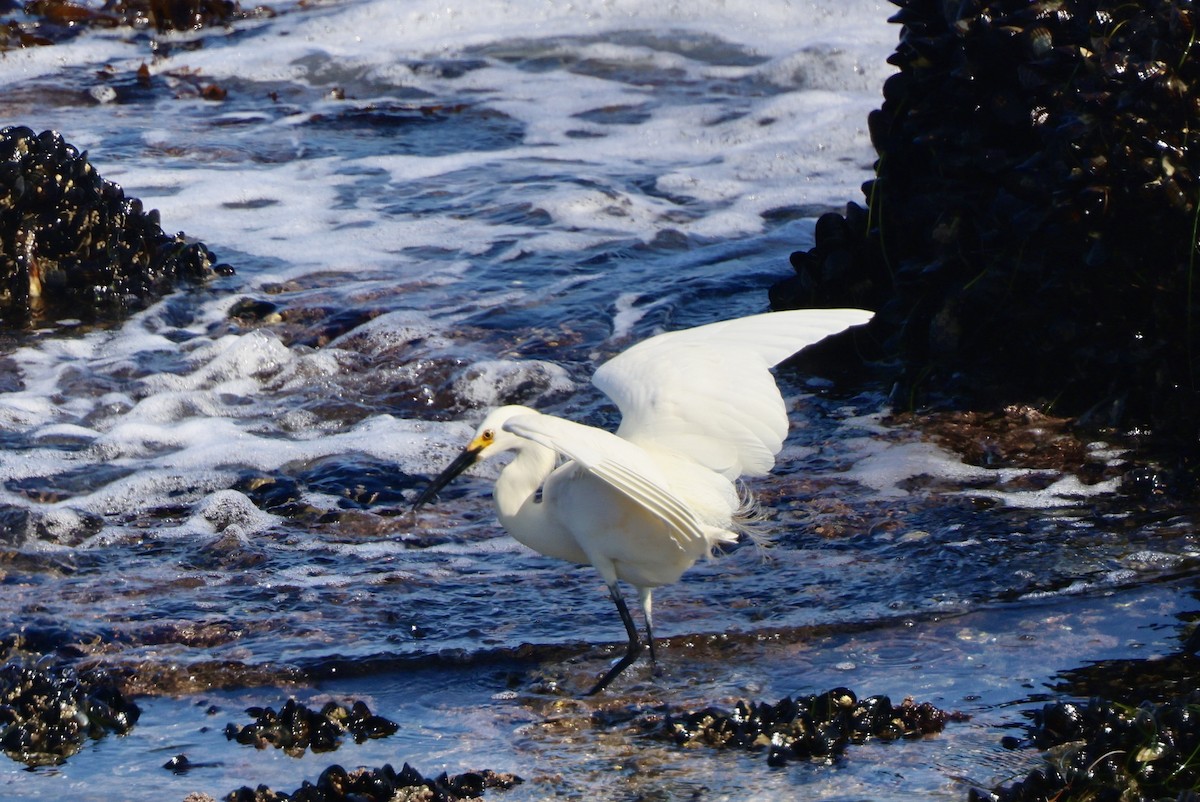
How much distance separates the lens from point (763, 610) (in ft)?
15.5

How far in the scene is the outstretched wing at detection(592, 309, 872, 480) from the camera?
176 inches

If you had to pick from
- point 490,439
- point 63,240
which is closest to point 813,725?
point 490,439

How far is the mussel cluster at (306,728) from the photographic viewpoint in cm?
379

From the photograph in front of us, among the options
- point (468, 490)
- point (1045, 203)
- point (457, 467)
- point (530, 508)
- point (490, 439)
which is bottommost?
point (468, 490)

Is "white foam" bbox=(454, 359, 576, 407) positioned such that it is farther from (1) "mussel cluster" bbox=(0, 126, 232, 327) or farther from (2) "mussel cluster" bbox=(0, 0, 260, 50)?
(2) "mussel cluster" bbox=(0, 0, 260, 50)

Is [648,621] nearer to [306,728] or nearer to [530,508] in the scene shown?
[530,508]

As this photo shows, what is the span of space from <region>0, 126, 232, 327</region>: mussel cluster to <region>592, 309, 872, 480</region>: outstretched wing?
440 cm

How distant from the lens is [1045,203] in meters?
5.80

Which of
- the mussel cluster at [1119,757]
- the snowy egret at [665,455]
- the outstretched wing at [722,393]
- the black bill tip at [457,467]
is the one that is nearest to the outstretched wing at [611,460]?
the snowy egret at [665,455]

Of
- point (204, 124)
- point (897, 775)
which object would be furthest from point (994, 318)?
point (204, 124)

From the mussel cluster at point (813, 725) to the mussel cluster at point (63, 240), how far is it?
533 cm

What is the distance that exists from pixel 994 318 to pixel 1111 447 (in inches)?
29.4

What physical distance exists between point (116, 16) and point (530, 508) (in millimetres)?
11596

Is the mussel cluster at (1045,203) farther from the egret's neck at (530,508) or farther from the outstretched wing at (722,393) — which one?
the egret's neck at (530,508)
